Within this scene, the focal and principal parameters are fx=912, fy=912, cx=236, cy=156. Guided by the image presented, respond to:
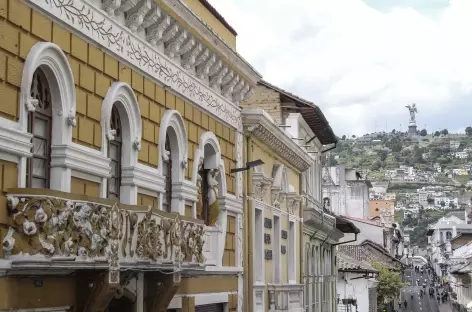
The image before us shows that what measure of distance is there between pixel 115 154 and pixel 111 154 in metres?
0.14

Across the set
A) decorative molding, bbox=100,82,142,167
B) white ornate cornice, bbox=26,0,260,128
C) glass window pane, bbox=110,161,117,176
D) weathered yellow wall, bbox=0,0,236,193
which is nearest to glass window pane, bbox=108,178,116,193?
glass window pane, bbox=110,161,117,176

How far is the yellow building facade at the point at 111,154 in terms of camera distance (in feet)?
32.3

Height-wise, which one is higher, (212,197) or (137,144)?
(137,144)

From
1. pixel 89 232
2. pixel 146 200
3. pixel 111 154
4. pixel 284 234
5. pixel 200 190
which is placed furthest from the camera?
pixel 284 234

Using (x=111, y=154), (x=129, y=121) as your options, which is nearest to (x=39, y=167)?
(x=111, y=154)

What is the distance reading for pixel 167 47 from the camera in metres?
15.1

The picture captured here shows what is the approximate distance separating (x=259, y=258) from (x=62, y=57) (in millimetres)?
11752

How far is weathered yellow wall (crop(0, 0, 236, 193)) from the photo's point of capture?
9.82m

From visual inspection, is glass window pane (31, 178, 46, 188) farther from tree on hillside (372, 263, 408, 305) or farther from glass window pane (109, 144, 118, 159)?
tree on hillside (372, 263, 408, 305)

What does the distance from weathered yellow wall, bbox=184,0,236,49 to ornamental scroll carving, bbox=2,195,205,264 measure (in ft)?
15.9

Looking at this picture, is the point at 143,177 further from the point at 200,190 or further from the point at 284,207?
the point at 284,207

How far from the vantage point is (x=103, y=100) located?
486 inches

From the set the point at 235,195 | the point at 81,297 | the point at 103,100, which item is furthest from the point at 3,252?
the point at 235,195

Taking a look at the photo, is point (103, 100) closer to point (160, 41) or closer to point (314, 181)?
point (160, 41)
